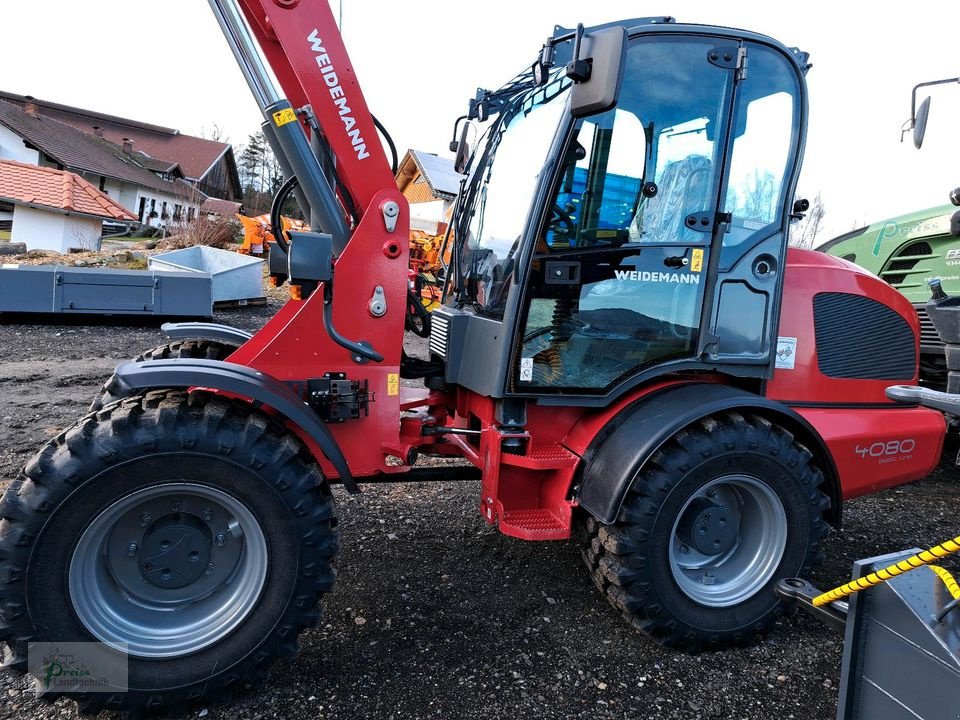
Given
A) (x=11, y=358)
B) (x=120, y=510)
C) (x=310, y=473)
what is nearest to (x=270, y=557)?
(x=310, y=473)

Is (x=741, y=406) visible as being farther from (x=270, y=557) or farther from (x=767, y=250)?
(x=270, y=557)

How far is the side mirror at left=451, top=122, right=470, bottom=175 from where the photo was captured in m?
3.64

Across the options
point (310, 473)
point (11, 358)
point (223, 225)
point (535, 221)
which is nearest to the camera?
point (310, 473)

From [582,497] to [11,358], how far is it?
7.89 metres

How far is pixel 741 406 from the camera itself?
9.29ft

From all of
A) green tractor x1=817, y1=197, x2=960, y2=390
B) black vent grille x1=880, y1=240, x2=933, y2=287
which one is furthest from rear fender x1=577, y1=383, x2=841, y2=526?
black vent grille x1=880, y1=240, x2=933, y2=287

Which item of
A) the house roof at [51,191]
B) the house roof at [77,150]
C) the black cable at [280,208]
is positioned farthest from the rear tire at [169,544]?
the house roof at [77,150]

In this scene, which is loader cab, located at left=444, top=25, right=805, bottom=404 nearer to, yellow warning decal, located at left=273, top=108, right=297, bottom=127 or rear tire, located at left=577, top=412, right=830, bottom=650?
rear tire, located at left=577, top=412, right=830, bottom=650

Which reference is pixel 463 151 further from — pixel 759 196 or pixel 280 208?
pixel 759 196

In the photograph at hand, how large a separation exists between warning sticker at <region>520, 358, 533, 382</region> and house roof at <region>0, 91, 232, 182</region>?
169ft

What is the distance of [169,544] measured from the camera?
2436mm

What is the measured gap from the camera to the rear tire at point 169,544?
2188 millimetres

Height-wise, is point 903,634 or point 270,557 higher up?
point 903,634

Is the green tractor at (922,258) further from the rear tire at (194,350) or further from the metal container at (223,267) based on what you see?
the metal container at (223,267)
